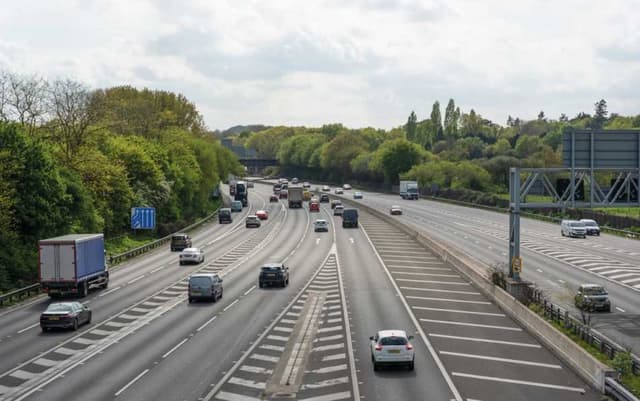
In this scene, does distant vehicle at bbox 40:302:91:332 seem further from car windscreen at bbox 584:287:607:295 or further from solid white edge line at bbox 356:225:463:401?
car windscreen at bbox 584:287:607:295

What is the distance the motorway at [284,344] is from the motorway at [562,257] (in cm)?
498

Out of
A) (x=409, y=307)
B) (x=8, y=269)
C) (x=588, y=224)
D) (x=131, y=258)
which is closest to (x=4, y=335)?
(x=8, y=269)

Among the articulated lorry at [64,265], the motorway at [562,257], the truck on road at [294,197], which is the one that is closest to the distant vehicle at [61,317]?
the articulated lorry at [64,265]

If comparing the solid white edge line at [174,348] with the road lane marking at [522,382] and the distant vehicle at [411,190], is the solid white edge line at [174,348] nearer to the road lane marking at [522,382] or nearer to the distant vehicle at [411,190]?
the road lane marking at [522,382]

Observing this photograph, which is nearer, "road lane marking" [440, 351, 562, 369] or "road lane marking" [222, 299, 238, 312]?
"road lane marking" [440, 351, 562, 369]

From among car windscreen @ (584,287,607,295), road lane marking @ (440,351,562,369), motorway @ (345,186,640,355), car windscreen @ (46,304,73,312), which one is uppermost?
car windscreen @ (584,287,607,295)

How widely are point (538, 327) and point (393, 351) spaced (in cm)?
1043

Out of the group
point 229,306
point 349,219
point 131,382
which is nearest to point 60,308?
point 229,306

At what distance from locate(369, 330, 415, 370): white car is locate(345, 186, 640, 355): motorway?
35.5 ft

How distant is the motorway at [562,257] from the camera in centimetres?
4525

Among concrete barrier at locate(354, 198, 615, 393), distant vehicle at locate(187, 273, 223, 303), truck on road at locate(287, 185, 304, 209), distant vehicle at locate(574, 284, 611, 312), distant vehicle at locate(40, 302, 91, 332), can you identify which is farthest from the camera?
truck on road at locate(287, 185, 304, 209)

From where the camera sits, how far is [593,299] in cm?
4562

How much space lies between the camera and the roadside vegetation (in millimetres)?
61375

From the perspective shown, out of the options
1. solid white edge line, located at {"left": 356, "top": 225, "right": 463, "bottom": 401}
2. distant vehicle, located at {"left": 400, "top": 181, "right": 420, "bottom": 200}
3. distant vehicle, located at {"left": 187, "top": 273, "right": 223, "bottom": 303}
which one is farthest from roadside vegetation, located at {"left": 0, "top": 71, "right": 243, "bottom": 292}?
distant vehicle, located at {"left": 400, "top": 181, "right": 420, "bottom": 200}
